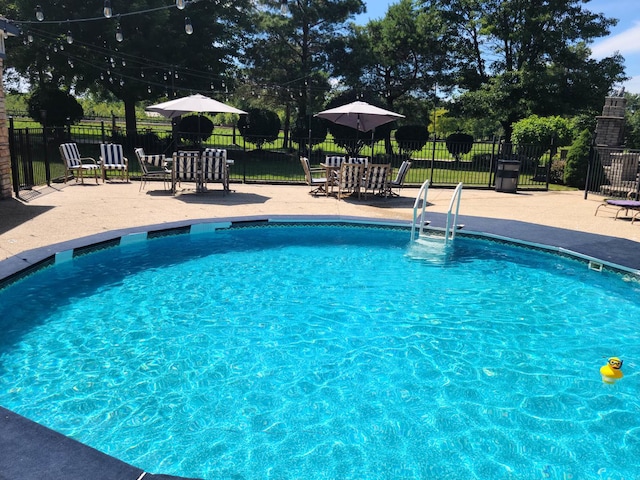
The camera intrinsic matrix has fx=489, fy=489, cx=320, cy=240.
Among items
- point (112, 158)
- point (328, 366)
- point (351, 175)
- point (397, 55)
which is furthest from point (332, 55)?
point (328, 366)

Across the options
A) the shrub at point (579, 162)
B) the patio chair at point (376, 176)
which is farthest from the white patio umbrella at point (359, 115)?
the shrub at point (579, 162)

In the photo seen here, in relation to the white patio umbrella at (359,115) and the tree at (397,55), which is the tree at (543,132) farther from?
the tree at (397,55)

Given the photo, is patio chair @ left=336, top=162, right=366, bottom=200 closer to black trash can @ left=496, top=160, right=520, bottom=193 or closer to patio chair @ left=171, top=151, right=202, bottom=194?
patio chair @ left=171, top=151, right=202, bottom=194

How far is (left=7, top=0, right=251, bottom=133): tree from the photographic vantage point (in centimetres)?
2264

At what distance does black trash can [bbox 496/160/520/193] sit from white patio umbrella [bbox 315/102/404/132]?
4429 mm

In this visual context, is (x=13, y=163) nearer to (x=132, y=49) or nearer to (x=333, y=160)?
(x=333, y=160)

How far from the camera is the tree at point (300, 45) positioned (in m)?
30.1

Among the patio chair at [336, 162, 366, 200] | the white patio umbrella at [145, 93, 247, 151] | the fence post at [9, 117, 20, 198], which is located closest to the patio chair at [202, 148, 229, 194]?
the white patio umbrella at [145, 93, 247, 151]

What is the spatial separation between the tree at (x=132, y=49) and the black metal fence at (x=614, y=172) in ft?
56.3

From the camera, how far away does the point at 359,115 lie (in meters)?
14.0

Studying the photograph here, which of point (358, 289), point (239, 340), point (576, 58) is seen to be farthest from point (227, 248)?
point (576, 58)

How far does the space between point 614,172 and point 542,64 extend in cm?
1204

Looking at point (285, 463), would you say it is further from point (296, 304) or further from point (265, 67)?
point (265, 67)

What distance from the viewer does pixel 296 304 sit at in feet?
19.3
